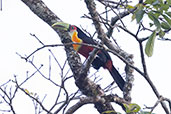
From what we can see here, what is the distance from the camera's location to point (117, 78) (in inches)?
165

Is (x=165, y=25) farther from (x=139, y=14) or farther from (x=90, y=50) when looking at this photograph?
(x=90, y=50)

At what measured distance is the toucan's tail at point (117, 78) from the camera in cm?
405

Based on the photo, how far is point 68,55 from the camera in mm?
3592

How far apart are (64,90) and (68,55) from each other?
611 mm

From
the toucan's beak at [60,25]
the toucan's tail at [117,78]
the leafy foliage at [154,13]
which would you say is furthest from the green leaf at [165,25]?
the toucan's tail at [117,78]

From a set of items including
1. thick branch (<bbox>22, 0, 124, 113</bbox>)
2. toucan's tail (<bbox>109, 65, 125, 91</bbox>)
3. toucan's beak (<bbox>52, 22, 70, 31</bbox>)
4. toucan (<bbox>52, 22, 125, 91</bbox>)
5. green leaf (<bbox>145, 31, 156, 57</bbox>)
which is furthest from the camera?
toucan (<bbox>52, 22, 125, 91</bbox>)

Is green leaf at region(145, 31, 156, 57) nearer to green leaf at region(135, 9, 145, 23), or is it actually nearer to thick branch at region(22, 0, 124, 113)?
green leaf at region(135, 9, 145, 23)

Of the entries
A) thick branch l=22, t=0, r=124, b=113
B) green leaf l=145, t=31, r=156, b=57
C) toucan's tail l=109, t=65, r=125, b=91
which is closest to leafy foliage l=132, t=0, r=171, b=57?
green leaf l=145, t=31, r=156, b=57

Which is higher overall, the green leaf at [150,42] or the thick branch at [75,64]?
the thick branch at [75,64]

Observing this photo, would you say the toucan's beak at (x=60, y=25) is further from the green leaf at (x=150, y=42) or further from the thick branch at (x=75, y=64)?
the green leaf at (x=150, y=42)

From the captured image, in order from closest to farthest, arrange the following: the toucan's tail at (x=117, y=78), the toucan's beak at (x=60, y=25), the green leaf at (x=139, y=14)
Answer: the green leaf at (x=139, y=14), the toucan's beak at (x=60, y=25), the toucan's tail at (x=117, y=78)

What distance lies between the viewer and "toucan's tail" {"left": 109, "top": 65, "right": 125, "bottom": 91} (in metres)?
4.05

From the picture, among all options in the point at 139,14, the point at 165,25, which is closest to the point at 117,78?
the point at 165,25

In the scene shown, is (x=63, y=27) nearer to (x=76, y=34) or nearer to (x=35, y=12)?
(x=35, y=12)
